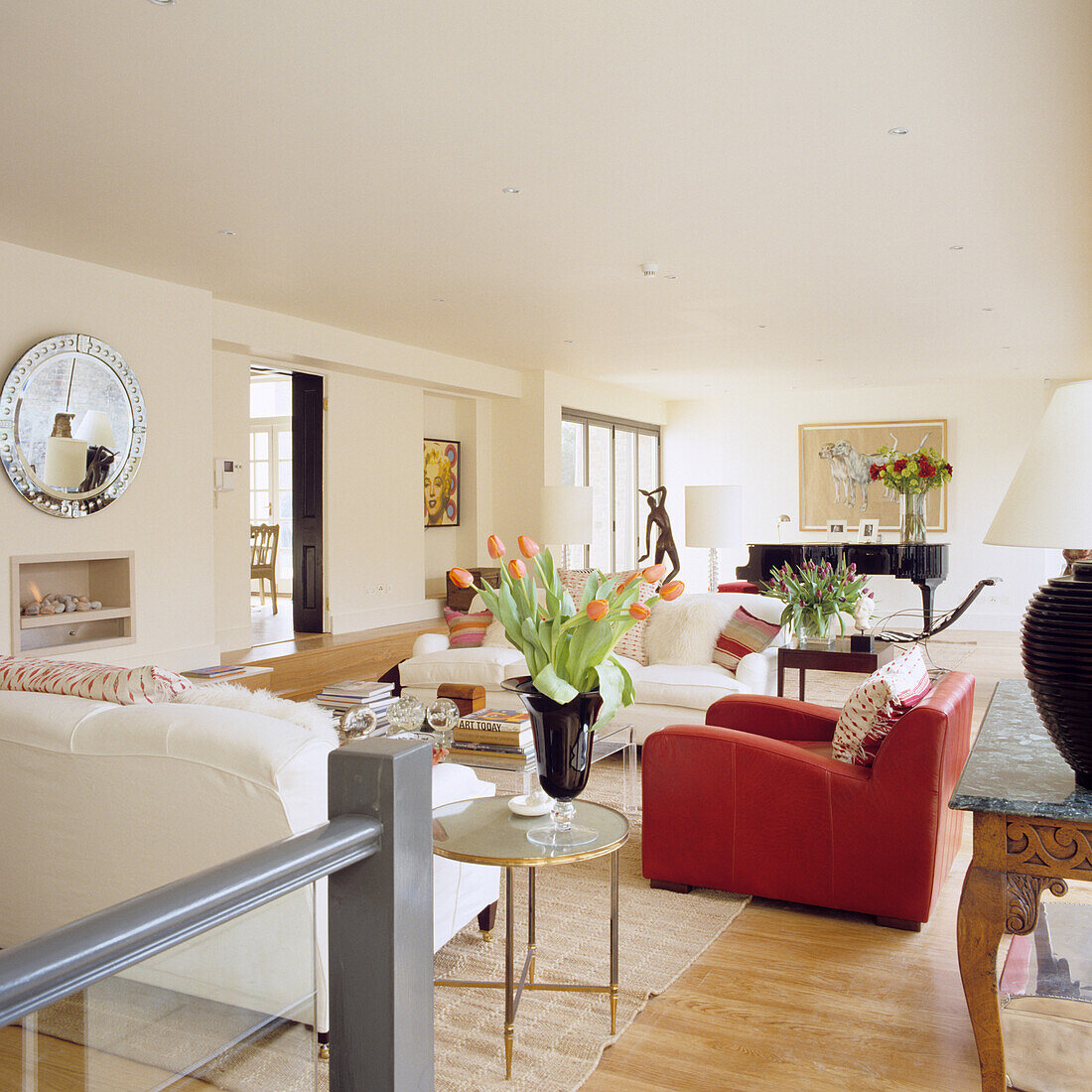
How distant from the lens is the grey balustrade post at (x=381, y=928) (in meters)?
0.99

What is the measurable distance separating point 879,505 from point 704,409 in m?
2.43

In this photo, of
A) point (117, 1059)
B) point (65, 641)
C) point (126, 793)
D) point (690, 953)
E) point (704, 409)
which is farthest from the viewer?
point (704, 409)

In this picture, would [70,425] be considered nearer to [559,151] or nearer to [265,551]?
[559,151]

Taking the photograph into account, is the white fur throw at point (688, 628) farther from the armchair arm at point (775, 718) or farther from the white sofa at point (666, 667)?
the armchair arm at point (775, 718)

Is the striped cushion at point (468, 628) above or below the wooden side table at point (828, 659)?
above

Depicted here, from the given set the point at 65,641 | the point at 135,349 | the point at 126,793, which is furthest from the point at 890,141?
the point at 65,641

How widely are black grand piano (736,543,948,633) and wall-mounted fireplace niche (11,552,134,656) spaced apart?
17.6ft

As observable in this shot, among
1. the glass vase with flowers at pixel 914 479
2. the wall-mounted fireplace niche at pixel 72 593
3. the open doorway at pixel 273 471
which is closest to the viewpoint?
the wall-mounted fireplace niche at pixel 72 593

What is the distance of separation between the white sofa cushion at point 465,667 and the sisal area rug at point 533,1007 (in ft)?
4.94

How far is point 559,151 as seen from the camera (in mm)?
3984

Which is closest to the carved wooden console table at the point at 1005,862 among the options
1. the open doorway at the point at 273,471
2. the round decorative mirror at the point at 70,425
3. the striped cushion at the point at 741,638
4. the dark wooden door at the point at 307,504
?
the striped cushion at the point at 741,638

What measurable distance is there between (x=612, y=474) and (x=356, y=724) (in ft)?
28.6

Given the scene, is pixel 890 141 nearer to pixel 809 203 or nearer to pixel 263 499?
pixel 809 203

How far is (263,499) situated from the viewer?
10609 millimetres
